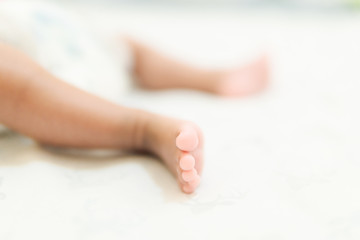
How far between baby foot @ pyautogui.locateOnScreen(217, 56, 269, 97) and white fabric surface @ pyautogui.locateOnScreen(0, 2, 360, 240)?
4cm

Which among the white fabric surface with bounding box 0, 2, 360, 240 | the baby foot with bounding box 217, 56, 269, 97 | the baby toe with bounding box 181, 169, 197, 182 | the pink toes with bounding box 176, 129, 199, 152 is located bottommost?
the baby foot with bounding box 217, 56, 269, 97

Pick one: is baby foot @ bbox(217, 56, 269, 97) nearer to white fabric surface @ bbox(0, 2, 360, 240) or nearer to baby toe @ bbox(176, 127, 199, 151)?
white fabric surface @ bbox(0, 2, 360, 240)

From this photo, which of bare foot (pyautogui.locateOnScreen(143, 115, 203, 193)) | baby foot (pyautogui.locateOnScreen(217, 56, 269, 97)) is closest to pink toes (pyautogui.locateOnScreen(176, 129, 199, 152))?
bare foot (pyautogui.locateOnScreen(143, 115, 203, 193))

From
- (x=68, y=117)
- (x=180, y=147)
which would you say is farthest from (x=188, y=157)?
(x=68, y=117)

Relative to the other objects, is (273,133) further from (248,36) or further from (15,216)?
(248,36)

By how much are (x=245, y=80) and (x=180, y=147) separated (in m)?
0.48

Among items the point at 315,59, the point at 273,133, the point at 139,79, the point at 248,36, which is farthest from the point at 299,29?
the point at 273,133

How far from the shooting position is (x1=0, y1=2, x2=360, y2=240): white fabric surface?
47 cm

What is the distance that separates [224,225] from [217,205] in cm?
4

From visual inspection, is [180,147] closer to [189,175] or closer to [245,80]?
[189,175]

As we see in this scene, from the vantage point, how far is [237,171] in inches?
23.4

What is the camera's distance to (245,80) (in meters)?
0.96

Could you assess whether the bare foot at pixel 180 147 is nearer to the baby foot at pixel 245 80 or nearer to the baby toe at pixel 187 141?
the baby toe at pixel 187 141

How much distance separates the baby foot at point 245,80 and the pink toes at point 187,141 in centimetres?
43
